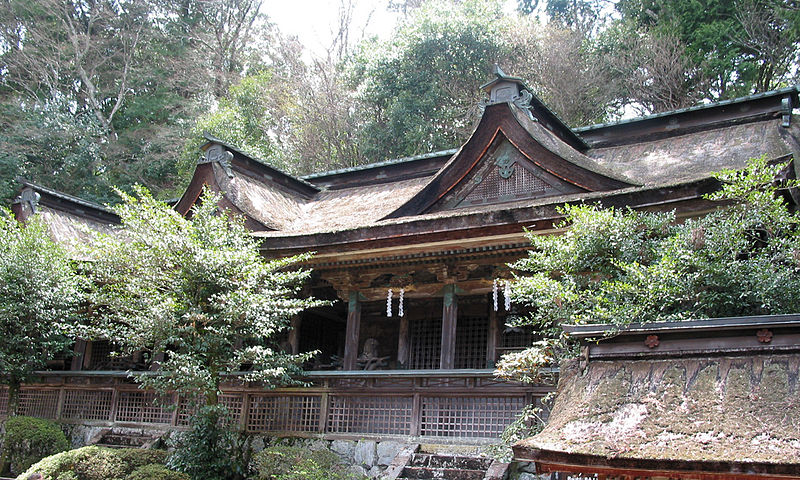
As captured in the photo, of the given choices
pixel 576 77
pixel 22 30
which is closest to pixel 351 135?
pixel 576 77

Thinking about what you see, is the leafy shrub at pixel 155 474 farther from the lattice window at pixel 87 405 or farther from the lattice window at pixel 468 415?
the lattice window at pixel 87 405

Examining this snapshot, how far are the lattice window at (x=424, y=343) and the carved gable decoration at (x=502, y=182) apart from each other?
3.36m

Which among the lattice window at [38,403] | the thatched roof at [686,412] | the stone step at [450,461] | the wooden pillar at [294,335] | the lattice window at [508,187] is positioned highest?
the lattice window at [508,187]

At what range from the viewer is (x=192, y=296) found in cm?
1202

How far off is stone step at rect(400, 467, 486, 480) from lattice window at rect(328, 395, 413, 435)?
1.28 m

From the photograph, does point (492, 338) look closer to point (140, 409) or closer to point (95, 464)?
point (140, 409)

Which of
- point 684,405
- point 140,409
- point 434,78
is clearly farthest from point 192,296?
point 434,78

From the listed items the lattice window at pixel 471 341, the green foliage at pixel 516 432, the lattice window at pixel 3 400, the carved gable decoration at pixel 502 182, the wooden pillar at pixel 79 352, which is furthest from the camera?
the wooden pillar at pixel 79 352

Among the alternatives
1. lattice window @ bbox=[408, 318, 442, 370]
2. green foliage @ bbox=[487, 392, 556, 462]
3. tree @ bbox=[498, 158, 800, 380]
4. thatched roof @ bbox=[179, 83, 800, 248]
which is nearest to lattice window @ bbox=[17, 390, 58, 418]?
thatched roof @ bbox=[179, 83, 800, 248]

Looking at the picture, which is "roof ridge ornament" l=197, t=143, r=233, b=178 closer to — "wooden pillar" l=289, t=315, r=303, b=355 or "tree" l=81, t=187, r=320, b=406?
"wooden pillar" l=289, t=315, r=303, b=355

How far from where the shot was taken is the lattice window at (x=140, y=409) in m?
14.4

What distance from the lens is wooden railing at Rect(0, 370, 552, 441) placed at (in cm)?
1123

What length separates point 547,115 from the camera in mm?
14523

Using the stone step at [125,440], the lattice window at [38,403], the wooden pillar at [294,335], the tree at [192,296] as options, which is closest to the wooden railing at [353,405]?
the stone step at [125,440]
